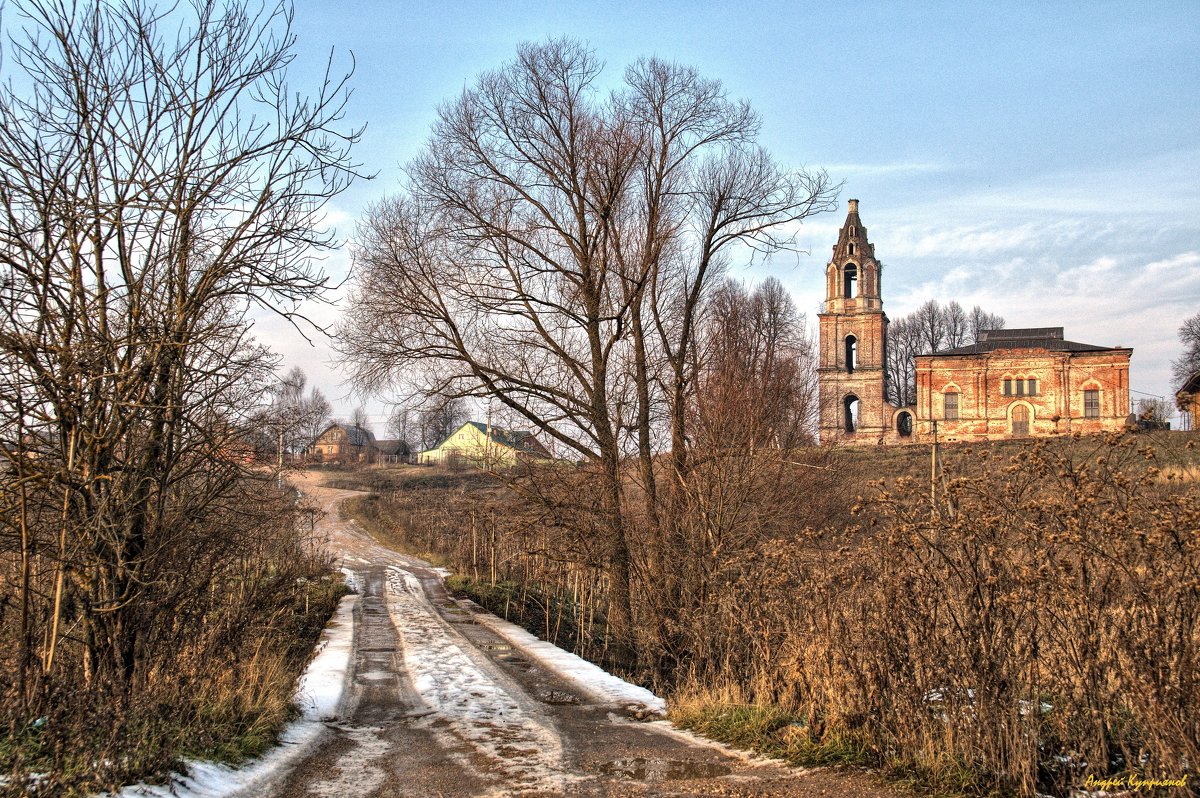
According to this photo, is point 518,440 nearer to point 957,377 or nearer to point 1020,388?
point 957,377

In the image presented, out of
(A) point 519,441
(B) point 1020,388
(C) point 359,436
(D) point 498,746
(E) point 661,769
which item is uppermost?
(B) point 1020,388

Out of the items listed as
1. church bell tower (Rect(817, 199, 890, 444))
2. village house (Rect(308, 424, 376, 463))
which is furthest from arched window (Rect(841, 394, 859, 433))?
village house (Rect(308, 424, 376, 463))

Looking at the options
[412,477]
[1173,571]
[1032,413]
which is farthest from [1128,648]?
[412,477]

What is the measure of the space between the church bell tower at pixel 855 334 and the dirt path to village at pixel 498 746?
47.1 metres

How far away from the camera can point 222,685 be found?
711cm

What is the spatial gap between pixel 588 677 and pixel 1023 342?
5109 cm

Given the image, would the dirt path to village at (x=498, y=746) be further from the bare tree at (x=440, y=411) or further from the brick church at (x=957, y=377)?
the brick church at (x=957, y=377)

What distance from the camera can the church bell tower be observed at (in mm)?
56156

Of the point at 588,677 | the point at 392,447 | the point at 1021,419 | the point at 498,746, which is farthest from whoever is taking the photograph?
the point at 392,447

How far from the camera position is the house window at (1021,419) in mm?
50688

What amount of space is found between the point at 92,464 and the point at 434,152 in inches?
389

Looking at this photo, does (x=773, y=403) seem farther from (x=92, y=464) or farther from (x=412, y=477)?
(x=412, y=477)

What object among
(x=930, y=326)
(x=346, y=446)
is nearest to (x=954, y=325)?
(x=930, y=326)

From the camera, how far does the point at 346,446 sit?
82188mm
